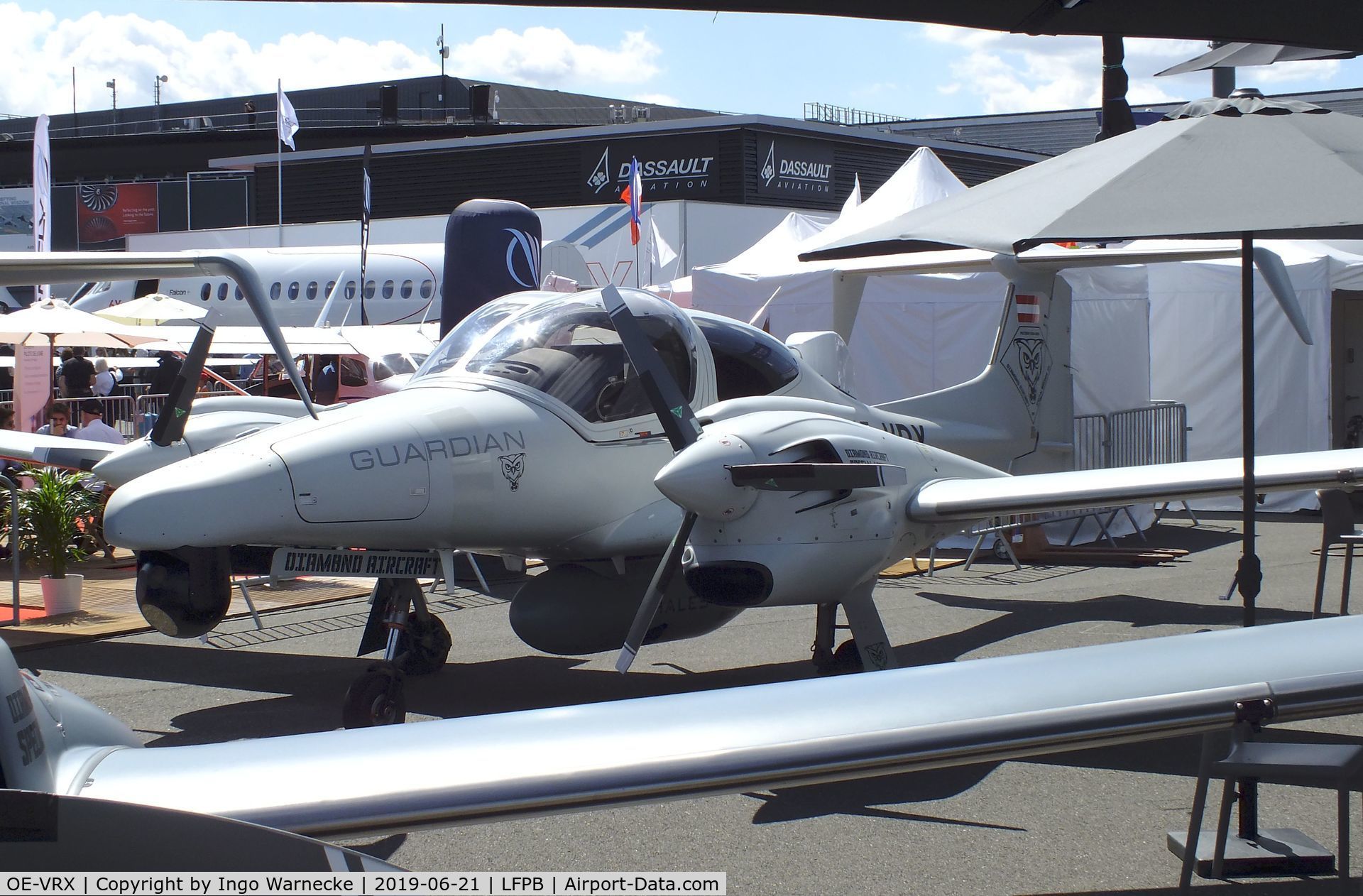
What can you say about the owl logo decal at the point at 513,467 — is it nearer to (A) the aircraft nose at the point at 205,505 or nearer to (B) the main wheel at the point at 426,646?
(A) the aircraft nose at the point at 205,505

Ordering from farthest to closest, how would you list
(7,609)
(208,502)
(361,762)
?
(7,609) < (208,502) < (361,762)

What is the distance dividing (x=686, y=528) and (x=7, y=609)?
21.5ft

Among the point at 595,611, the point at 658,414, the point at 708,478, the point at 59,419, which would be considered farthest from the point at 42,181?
the point at 708,478

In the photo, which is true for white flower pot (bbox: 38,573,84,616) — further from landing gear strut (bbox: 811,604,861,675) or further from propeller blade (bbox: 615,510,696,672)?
landing gear strut (bbox: 811,604,861,675)

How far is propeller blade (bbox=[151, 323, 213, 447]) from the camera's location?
7.02 m

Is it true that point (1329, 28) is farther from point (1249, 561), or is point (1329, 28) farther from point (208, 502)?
point (208, 502)

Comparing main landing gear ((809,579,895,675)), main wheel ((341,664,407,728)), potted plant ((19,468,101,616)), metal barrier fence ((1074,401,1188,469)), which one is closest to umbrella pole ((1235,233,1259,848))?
main landing gear ((809,579,895,675))

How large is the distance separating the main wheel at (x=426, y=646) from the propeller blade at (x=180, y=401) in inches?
69.2

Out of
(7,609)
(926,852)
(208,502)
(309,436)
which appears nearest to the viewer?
(926,852)

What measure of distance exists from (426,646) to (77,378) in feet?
53.1

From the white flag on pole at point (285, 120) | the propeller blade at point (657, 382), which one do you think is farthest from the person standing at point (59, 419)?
the white flag on pole at point (285, 120)

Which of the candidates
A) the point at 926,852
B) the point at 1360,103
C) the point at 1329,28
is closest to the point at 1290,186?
the point at 1329,28

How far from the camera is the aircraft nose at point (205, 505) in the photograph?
17.6 feet

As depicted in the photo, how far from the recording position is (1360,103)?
40.3m
